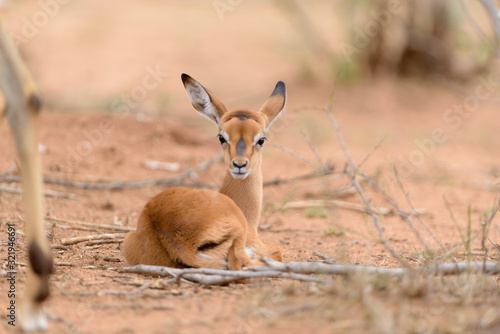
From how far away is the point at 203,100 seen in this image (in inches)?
224

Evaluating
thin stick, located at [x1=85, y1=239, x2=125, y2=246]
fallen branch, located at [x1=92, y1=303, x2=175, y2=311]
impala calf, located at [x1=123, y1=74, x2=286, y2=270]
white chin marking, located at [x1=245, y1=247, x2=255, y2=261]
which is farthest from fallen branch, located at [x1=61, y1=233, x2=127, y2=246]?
fallen branch, located at [x1=92, y1=303, x2=175, y2=311]

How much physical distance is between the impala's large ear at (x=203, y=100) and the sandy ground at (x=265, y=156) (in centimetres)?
63

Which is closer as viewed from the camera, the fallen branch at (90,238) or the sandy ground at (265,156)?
the sandy ground at (265,156)

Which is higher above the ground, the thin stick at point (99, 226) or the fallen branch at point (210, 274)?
the thin stick at point (99, 226)

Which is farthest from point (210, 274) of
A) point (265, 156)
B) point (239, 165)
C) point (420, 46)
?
point (420, 46)

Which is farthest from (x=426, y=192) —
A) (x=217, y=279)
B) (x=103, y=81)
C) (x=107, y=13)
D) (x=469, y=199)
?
(x=107, y=13)

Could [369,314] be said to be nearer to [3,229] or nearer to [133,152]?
[3,229]

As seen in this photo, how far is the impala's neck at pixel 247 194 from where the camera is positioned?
5223 millimetres

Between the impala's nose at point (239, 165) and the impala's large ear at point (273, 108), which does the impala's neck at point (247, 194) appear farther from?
the impala's large ear at point (273, 108)

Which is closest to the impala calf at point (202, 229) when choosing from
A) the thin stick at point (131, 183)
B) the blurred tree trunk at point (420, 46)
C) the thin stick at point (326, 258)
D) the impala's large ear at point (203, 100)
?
the thin stick at point (326, 258)

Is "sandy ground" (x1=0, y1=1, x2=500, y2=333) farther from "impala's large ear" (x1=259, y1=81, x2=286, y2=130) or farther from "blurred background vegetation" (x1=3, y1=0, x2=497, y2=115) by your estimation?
"impala's large ear" (x1=259, y1=81, x2=286, y2=130)

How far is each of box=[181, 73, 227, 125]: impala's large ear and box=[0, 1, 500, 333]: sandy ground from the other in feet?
2.08

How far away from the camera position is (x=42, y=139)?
28.1ft

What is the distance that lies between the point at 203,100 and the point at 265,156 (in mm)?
3776
